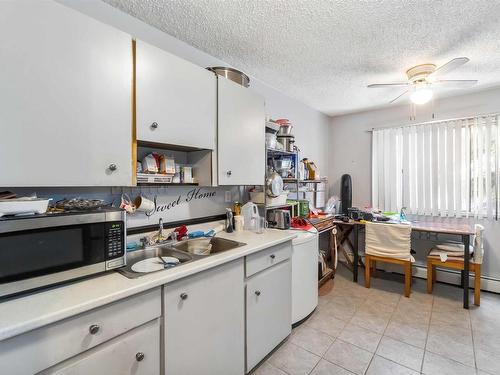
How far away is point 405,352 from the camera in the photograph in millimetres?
1812

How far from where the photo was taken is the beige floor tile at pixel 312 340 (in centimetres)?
186

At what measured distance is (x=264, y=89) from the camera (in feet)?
8.86

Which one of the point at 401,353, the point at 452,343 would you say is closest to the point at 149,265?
the point at 401,353

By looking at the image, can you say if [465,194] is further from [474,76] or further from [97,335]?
[97,335]

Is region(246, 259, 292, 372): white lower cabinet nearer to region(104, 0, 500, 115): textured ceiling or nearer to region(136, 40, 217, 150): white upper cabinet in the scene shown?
region(136, 40, 217, 150): white upper cabinet

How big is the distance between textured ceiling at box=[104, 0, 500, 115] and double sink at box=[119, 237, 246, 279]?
5.03ft

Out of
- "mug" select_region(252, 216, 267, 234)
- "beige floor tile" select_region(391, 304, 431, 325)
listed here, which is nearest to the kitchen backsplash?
"mug" select_region(252, 216, 267, 234)

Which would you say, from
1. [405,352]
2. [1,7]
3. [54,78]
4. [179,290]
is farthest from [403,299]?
[1,7]

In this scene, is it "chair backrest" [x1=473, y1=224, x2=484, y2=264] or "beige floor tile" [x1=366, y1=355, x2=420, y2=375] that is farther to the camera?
"chair backrest" [x1=473, y1=224, x2=484, y2=264]

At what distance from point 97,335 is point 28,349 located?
19 centimetres

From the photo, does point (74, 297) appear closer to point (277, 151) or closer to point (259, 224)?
point (259, 224)

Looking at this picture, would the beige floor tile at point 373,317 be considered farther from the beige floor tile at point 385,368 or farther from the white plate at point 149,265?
the white plate at point 149,265

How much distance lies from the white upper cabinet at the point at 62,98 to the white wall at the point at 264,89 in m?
0.50

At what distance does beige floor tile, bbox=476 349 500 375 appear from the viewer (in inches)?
64.2
